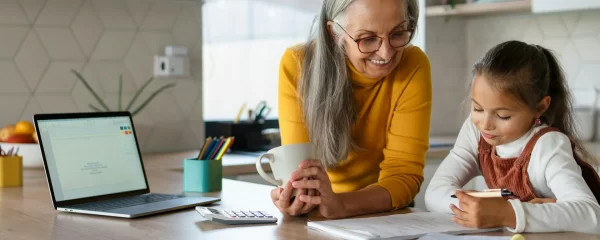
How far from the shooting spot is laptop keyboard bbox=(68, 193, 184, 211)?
169cm

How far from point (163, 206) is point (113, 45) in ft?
4.66

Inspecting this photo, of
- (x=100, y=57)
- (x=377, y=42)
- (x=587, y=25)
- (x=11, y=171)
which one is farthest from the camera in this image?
(x=587, y=25)

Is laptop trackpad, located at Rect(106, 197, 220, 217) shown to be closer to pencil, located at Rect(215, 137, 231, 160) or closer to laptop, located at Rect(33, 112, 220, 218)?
laptop, located at Rect(33, 112, 220, 218)

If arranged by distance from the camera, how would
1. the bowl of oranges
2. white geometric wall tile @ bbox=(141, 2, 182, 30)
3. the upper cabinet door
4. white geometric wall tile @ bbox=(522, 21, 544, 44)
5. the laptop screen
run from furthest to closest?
white geometric wall tile @ bbox=(522, 21, 544, 44), the upper cabinet door, white geometric wall tile @ bbox=(141, 2, 182, 30), the bowl of oranges, the laptop screen

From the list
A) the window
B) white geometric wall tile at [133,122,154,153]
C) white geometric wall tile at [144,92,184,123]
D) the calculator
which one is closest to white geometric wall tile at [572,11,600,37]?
the window

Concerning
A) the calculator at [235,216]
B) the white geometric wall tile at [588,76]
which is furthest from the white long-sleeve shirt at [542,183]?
the white geometric wall tile at [588,76]

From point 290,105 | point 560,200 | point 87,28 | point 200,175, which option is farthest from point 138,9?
point 560,200

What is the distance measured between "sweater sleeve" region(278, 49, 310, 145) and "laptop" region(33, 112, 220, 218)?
227mm

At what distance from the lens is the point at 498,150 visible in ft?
5.43

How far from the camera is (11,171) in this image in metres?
2.11

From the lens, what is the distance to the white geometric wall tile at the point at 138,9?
3.03 meters

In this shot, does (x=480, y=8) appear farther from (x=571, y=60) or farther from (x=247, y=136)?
(x=247, y=136)

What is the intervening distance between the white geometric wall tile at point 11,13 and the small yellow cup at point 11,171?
31.3 inches

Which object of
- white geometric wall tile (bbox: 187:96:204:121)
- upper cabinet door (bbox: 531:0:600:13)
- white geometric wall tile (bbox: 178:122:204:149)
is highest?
upper cabinet door (bbox: 531:0:600:13)
